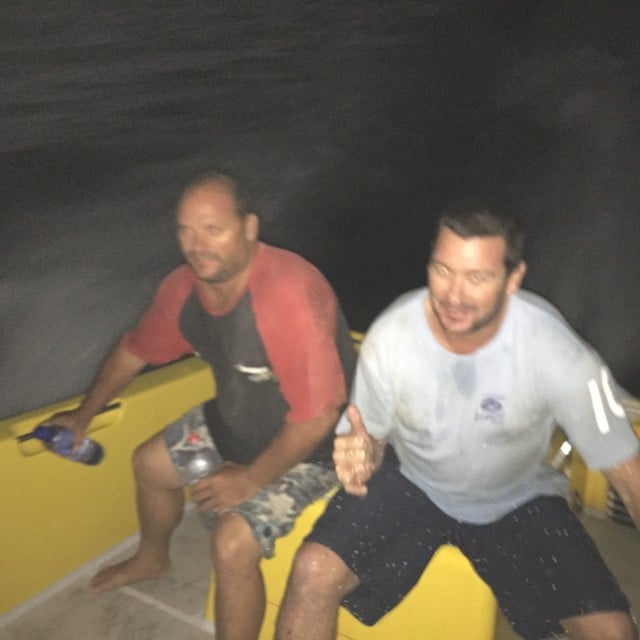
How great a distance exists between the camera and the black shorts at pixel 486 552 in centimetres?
105

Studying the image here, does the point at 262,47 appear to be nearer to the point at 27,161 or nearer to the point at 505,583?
the point at 27,161

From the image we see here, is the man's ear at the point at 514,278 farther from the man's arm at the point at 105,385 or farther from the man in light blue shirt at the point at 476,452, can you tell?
the man's arm at the point at 105,385

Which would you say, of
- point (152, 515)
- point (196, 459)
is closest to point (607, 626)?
point (196, 459)

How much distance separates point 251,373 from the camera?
1.31m

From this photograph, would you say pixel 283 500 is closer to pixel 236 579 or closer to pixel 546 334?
pixel 236 579

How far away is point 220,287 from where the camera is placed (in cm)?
131

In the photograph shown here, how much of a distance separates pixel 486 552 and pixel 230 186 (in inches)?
28.4

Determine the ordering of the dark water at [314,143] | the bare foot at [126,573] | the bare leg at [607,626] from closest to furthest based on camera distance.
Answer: the bare leg at [607,626] → the dark water at [314,143] → the bare foot at [126,573]

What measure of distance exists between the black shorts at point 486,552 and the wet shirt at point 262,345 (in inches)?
7.4

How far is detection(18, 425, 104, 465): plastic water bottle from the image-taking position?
1.41 metres

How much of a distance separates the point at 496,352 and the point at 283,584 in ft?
1.93

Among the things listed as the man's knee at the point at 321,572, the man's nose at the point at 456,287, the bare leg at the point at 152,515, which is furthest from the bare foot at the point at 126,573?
the man's nose at the point at 456,287

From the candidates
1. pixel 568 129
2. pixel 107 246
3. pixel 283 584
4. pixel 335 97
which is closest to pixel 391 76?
pixel 335 97

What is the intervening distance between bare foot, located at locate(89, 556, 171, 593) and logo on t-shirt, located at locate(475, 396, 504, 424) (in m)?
0.80
